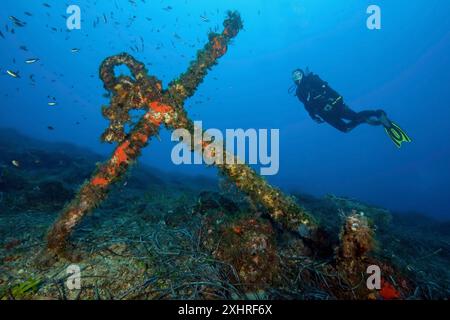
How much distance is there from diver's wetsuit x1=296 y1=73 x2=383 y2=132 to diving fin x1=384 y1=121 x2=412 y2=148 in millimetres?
1262

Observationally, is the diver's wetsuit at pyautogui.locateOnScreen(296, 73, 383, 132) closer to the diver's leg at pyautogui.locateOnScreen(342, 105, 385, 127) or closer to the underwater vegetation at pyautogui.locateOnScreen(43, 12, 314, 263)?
the diver's leg at pyautogui.locateOnScreen(342, 105, 385, 127)

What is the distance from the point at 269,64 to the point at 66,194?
12735 centimetres

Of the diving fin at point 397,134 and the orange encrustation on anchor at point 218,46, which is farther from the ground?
the orange encrustation on anchor at point 218,46

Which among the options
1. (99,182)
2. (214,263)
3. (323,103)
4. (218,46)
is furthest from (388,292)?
(323,103)

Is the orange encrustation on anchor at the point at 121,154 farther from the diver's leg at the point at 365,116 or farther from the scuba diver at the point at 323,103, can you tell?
the diver's leg at the point at 365,116

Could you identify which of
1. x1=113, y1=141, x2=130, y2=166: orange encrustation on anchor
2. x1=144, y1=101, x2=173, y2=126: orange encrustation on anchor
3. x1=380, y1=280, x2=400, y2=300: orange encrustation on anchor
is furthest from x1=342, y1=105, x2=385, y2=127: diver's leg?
x1=113, y1=141, x2=130, y2=166: orange encrustation on anchor

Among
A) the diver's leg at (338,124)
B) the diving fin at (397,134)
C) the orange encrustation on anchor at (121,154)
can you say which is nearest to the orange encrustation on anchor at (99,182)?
the orange encrustation on anchor at (121,154)

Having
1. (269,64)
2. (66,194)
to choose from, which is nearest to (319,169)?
(269,64)

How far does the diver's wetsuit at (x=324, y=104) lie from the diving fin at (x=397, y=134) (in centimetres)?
126

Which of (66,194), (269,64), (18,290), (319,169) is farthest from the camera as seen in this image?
(269,64)

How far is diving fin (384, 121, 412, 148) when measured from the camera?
10.6 metres

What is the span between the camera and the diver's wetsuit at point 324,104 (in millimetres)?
12781
